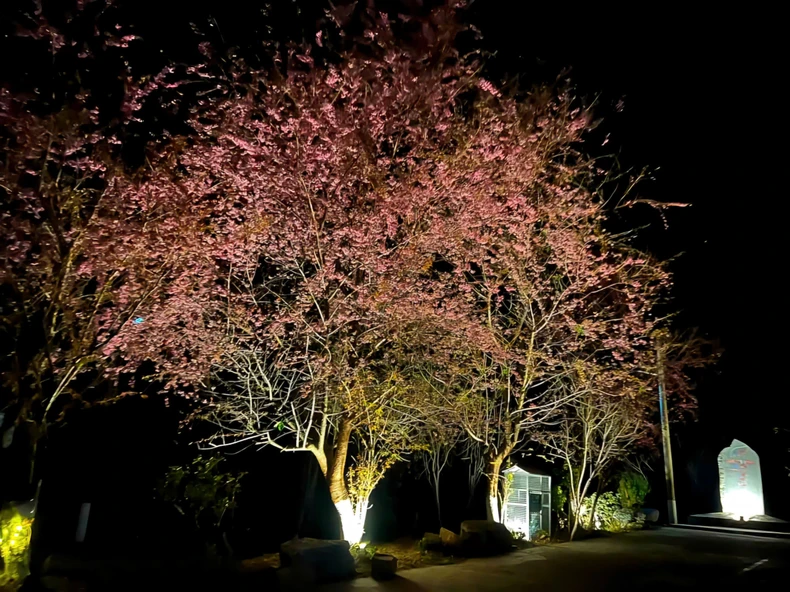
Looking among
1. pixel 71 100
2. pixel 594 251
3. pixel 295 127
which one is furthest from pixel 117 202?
pixel 594 251

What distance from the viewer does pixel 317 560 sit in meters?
8.36

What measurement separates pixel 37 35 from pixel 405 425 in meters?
9.04

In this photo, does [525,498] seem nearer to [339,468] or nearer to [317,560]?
[339,468]

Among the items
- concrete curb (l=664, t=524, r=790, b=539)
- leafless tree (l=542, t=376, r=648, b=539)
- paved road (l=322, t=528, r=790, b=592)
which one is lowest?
paved road (l=322, t=528, r=790, b=592)

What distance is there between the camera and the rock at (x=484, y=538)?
10680 mm

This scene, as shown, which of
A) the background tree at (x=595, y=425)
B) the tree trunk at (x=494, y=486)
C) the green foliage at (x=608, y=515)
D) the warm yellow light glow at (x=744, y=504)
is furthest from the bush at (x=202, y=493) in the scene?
the warm yellow light glow at (x=744, y=504)

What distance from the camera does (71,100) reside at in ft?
27.4

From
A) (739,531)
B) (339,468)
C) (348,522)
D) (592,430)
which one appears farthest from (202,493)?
(739,531)

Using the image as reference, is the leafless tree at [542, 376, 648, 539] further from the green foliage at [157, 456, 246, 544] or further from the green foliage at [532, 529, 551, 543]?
the green foliage at [157, 456, 246, 544]

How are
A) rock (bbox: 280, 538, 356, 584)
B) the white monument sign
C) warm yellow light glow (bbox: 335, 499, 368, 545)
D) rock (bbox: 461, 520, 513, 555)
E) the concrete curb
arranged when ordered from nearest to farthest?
rock (bbox: 280, 538, 356, 584)
warm yellow light glow (bbox: 335, 499, 368, 545)
rock (bbox: 461, 520, 513, 555)
the concrete curb
the white monument sign

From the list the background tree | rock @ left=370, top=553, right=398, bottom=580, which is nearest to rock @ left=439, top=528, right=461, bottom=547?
rock @ left=370, top=553, right=398, bottom=580

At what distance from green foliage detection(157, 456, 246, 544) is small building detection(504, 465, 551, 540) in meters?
6.12

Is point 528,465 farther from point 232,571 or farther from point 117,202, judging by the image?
point 117,202

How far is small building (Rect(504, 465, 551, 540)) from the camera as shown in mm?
13125
